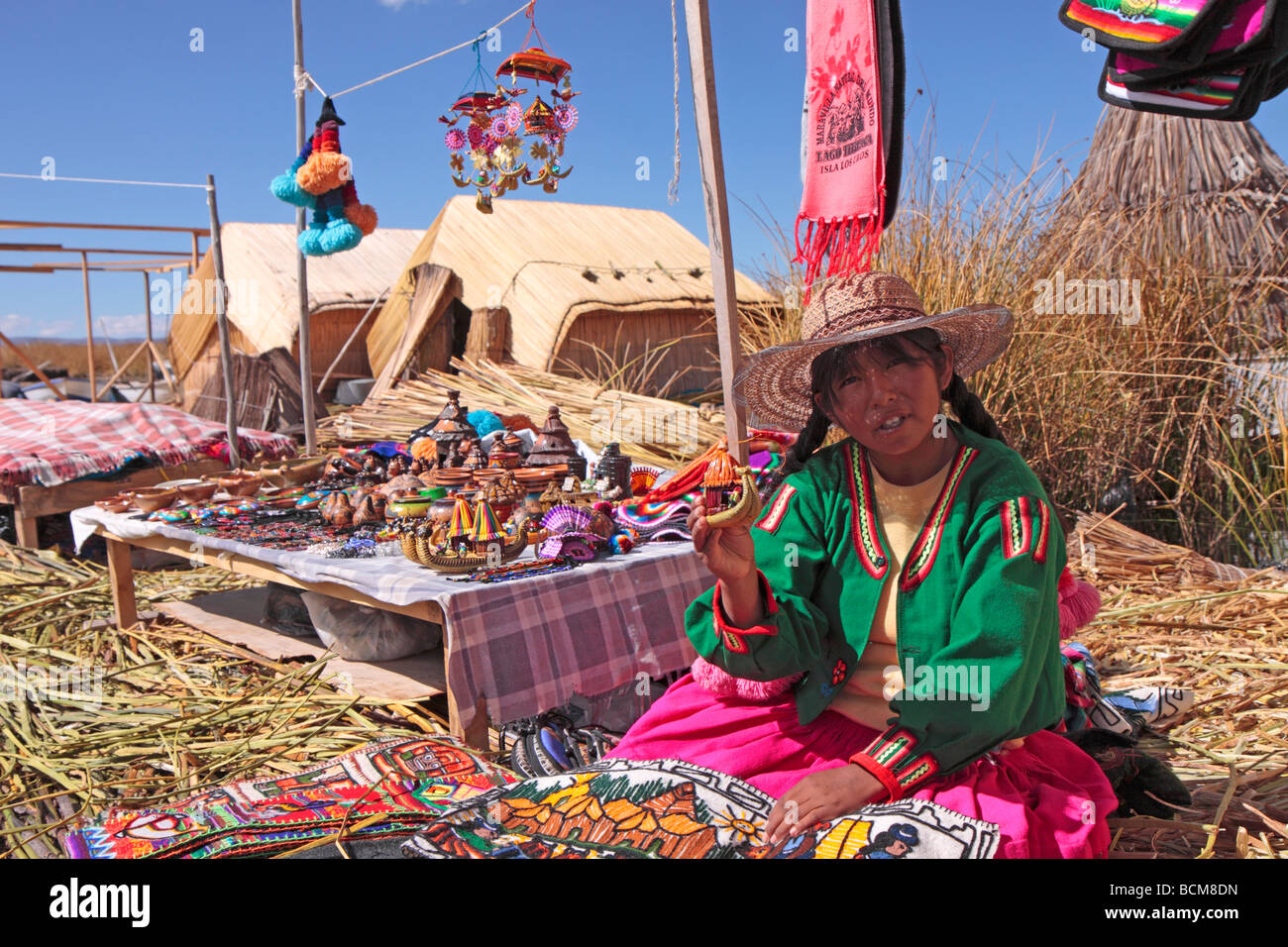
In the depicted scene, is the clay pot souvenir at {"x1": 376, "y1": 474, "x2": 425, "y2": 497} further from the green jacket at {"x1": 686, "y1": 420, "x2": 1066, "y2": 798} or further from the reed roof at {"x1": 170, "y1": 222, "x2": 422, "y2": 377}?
the reed roof at {"x1": 170, "y1": 222, "x2": 422, "y2": 377}

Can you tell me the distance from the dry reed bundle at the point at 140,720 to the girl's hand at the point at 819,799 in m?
1.70

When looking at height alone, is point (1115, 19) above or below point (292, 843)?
above

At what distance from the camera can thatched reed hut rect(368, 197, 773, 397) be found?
859 centimetres

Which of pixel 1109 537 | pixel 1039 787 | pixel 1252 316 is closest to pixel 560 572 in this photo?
pixel 1039 787

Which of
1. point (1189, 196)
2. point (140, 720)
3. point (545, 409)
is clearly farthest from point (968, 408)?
point (1189, 196)

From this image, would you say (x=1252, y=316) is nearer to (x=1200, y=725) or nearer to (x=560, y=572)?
(x=1200, y=725)

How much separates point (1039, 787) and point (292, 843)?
1.41 metres

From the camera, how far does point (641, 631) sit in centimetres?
320

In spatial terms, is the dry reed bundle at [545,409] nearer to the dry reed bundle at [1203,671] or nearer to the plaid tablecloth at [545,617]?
the plaid tablecloth at [545,617]

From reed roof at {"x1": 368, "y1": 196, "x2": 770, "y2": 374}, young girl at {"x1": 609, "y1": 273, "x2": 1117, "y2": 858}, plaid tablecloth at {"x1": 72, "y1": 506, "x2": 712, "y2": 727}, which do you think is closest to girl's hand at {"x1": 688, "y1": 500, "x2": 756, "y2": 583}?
young girl at {"x1": 609, "y1": 273, "x2": 1117, "y2": 858}

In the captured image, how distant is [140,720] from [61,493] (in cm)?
305

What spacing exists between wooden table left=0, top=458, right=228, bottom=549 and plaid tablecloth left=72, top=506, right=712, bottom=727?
275 centimetres

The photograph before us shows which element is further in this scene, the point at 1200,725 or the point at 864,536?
the point at 1200,725

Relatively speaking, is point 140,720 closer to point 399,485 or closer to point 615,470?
point 399,485
